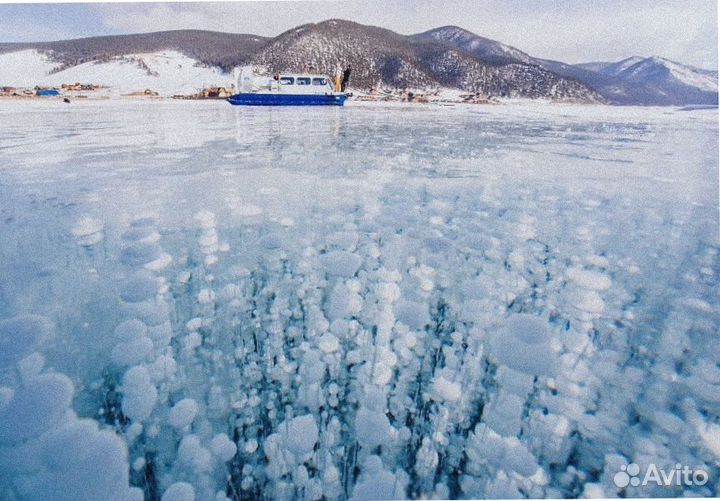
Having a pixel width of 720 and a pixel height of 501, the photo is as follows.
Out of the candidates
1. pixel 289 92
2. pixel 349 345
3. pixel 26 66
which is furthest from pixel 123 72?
pixel 349 345

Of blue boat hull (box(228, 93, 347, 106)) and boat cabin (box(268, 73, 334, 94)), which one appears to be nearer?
blue boat hull (box(228, 93, 347, 106))

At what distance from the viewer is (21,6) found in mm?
3367

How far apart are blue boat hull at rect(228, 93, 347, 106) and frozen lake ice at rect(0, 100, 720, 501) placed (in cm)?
1492

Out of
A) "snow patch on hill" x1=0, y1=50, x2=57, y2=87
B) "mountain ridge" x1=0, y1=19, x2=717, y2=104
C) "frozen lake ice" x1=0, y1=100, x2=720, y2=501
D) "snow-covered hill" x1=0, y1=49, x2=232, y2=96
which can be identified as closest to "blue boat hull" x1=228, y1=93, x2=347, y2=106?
"snow-covered hill" x1=0, y1=49, x2=232, y2=96

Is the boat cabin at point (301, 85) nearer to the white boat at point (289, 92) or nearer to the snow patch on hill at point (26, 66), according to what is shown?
the white boat at point (289, 92)

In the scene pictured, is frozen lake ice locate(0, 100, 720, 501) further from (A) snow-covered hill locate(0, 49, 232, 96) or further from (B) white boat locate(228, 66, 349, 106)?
(A) snow-covered hill locate(0, 49, 232, 96)

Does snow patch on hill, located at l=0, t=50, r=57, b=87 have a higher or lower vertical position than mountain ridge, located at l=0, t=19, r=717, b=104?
lower

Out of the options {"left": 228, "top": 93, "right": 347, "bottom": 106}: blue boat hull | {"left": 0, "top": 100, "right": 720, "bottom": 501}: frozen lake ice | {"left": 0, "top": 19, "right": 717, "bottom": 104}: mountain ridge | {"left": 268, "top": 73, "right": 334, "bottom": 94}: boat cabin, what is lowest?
{"left": 0, "top": 100, "right": 720, "bottom": 501}: frozen lake ice

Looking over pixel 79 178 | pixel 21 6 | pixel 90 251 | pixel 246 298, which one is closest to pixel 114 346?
pixel 246 298

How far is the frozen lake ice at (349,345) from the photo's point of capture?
104cm

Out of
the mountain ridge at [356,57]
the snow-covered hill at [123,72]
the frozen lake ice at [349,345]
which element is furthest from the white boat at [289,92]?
the mountain ridge at [356,57]

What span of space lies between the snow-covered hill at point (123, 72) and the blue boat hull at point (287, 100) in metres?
13.6

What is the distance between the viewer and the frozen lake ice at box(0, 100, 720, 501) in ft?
3.41

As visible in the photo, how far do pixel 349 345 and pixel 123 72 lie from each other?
4014cm
